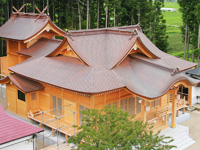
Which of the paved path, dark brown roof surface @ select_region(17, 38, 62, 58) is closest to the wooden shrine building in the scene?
the paved path

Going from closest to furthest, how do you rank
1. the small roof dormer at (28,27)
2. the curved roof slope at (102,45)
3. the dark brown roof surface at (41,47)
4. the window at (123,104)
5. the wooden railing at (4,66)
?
the curved roof slope at (102,45) < the window at (123,104) < the dark brown roof surface at (41,47) < the small roof dormer at (28,27) < the wooden railing at (4,66)

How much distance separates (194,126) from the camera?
20672mm

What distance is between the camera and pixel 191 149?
1739 cm

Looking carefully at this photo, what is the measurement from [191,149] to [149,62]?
5.70 m

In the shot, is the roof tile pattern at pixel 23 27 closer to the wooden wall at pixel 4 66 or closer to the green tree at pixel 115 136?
the wooden wall at pixel 4 66

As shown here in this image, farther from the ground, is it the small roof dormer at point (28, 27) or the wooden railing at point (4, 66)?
the small roof dormer at point (28, 27)

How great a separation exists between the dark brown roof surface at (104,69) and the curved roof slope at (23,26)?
5114mm

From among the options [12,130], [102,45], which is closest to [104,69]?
[102,45]

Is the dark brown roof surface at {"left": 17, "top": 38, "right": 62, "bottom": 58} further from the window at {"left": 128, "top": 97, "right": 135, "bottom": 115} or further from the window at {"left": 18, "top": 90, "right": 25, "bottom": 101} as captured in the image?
the window at {"left": 128, "top": 97, "right": 135, "bottom": 115}

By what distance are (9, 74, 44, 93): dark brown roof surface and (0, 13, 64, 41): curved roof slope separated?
467 centimetres

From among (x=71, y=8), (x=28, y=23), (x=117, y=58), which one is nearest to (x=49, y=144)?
(x=117, y=58)

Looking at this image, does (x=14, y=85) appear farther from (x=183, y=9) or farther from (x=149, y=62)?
(x=183, y=9)

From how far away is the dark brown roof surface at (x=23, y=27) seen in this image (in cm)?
2394

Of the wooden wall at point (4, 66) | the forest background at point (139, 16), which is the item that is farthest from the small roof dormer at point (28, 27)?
the forest background at point (139, 16)
